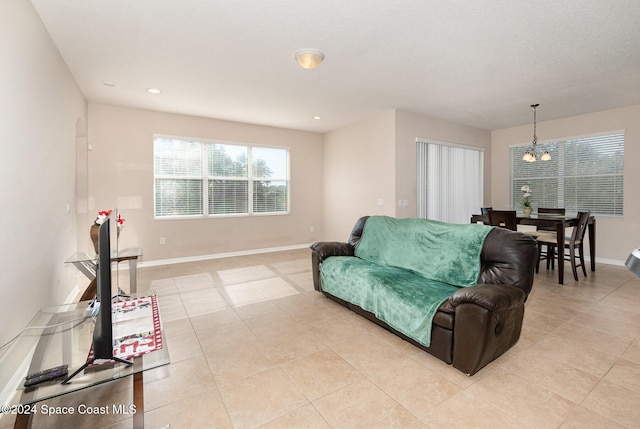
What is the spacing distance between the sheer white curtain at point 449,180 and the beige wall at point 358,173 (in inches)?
25.3

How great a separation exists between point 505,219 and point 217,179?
499 centimetres

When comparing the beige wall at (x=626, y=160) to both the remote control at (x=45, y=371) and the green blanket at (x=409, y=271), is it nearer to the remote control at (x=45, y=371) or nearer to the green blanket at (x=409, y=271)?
the green blanket at (x=409, y=271)

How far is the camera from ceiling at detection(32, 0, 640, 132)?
234cm

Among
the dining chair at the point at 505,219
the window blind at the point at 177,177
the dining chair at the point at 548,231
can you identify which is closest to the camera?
the dining chair at the point at 505,219

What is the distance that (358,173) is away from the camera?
5.86 meters

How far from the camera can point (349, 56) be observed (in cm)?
308

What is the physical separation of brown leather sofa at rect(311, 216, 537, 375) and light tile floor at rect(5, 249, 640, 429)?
0.13m

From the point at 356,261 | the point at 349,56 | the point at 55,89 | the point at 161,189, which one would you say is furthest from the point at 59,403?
the point at 161,189

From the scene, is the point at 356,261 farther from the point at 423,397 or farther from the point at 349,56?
the point at 349,56

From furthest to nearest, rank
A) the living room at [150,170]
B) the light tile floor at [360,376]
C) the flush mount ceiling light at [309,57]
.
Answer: the flush mount ceiling light at [309,57] < the living room at [150,170] < the light tile floor at [360,376]

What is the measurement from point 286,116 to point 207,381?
14.8ft

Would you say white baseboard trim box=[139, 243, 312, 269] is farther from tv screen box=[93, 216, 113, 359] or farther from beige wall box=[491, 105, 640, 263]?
beige wall box=[491, 105, 640, 263]

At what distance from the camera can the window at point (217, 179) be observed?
5270 mm

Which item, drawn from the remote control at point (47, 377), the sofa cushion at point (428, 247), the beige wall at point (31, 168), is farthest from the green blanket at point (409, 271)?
the beige wall at point (31, 168)
